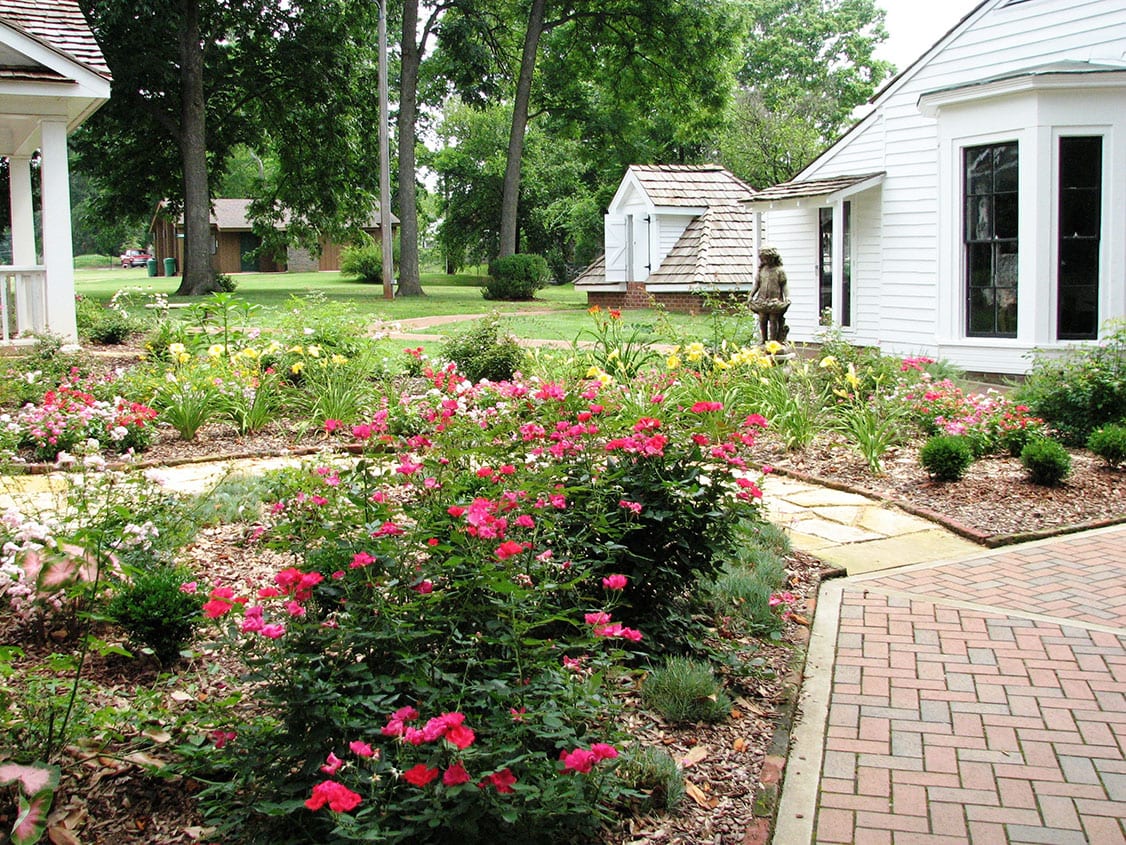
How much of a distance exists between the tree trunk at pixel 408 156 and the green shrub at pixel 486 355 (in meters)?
17.4

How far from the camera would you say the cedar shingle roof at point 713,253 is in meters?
24.2

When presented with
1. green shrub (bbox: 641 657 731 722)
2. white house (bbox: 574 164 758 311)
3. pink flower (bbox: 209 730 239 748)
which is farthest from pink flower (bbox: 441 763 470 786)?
white house (bbox: 574 164 758 311)

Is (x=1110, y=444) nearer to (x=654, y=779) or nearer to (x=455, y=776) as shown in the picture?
(x=654, y=779)

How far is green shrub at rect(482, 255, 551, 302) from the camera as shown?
28.4 m

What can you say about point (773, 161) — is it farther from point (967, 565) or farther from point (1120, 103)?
point (967, 565)

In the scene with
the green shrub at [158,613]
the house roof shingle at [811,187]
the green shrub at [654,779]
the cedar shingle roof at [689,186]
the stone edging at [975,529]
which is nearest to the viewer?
the green shrub at [654,779]

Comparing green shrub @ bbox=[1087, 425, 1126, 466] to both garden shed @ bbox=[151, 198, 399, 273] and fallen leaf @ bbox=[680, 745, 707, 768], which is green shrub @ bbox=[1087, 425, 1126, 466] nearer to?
fallen leaf @ bbox=[680, 745, 707, 768]

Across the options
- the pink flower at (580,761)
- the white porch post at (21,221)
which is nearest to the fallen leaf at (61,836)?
the pink flower at (580,761)

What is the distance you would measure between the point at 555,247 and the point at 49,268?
32.8m

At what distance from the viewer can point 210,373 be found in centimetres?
845

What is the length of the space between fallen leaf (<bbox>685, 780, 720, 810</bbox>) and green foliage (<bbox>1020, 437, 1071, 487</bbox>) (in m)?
4.75

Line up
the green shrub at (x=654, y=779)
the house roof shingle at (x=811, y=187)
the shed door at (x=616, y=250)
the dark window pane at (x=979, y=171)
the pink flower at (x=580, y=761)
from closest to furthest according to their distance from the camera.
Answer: the pink flower at (x=580, y=761) → the green shrub at (x=654, y=779) → the dark window pane at (x=979, y=171) → the house roof shingle at (x=811, y=187) → the shed door at (x=616, y=250)

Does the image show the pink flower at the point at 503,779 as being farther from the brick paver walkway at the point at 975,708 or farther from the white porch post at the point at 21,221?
the white porch post at the point at 21,221

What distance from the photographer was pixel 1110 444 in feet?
24.4
